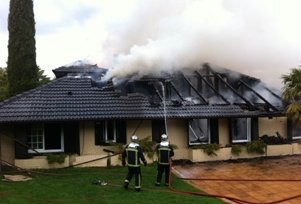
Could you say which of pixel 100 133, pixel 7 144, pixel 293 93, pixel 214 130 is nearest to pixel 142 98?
pixel 100 133

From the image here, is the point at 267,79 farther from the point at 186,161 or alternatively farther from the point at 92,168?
the point at 92,168

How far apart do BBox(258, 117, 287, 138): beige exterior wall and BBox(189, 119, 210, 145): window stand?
287cm

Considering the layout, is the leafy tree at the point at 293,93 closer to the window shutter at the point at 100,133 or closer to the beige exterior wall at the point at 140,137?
the beige exterior wall at the point at 140,137

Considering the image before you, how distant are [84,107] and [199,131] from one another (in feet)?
19.2

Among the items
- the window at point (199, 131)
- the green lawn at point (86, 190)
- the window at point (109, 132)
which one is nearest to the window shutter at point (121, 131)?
the window at point (109, 132)

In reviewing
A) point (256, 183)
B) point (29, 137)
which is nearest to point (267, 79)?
point (256, 183)

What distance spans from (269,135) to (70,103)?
10.2m

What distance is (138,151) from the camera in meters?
13.4

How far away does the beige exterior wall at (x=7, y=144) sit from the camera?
60.5ft

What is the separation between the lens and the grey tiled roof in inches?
717

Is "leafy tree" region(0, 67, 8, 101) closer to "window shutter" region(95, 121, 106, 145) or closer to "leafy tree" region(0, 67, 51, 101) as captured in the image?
"leafy tree" region(0, 67, 51, 101)

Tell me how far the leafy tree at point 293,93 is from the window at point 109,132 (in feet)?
23.7

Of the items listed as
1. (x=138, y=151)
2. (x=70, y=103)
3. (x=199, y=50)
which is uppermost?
(x=199, y=50)

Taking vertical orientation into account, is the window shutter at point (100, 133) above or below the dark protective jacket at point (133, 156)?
above
